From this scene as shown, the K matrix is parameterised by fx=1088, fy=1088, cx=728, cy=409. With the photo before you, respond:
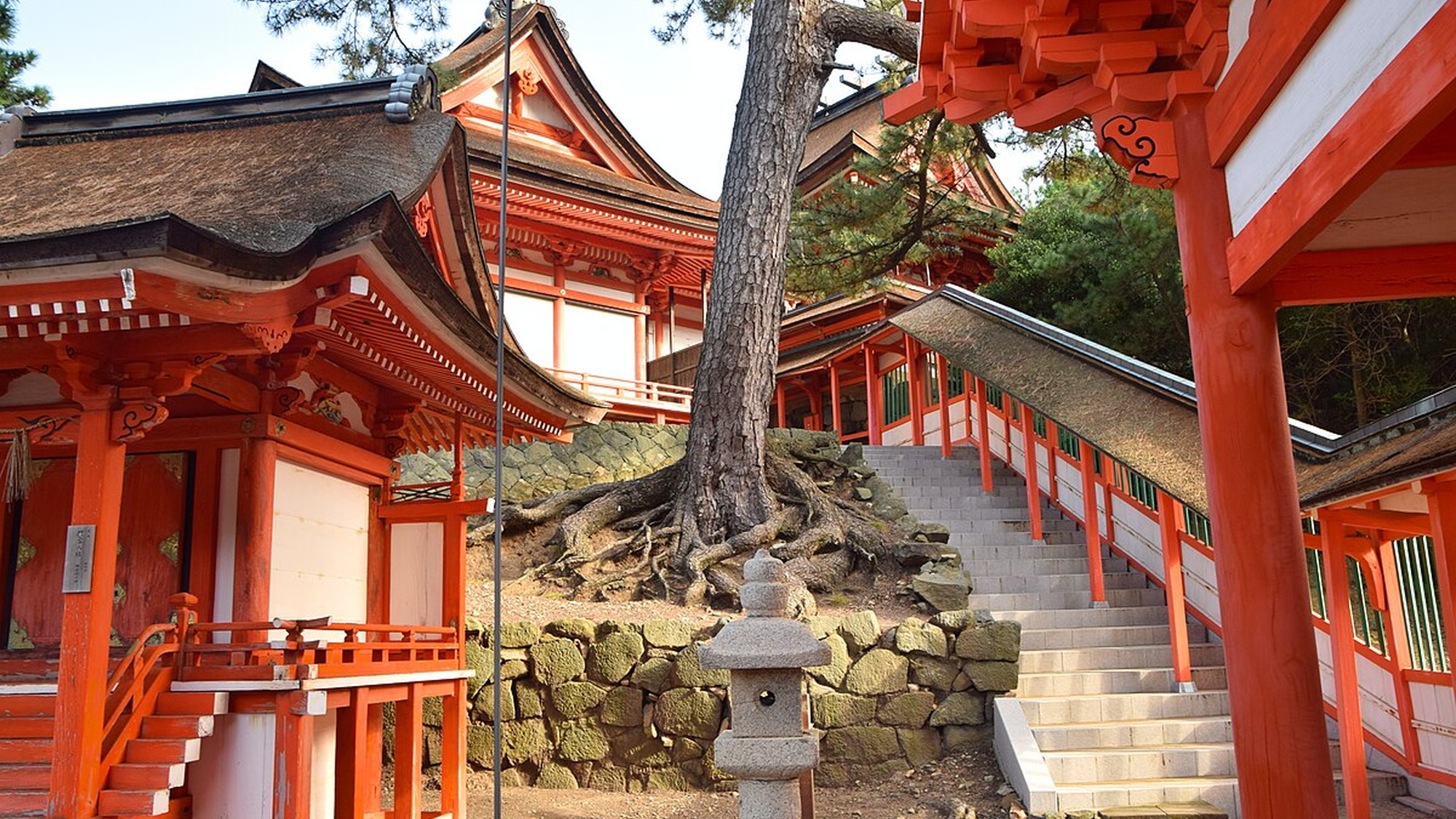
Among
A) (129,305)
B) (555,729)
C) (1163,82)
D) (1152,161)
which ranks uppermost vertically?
(1163,82)

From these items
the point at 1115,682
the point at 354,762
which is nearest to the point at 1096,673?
the point at 1115,682

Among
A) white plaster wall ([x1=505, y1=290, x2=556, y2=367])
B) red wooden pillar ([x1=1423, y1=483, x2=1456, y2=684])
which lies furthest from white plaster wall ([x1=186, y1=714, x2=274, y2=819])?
white plaster wall ([x1=505, y1=290, x2=556, y2=367])

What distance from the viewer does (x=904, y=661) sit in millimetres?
8641

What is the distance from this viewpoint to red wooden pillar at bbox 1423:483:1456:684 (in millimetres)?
6105

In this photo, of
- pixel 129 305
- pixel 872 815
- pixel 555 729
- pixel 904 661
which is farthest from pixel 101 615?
pixel 904 661

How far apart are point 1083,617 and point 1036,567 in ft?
3.85

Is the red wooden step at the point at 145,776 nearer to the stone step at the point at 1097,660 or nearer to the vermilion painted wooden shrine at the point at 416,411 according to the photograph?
the vermilion painted wooden shrine at the point at 416,411

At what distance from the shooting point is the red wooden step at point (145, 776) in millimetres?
5375

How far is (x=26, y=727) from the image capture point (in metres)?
5.80

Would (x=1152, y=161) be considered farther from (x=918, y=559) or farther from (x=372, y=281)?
(x=918, y=559)

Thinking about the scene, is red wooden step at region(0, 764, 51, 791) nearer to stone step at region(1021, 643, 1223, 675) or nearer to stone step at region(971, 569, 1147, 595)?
stone step at region(1021, 643, 1223, 675)

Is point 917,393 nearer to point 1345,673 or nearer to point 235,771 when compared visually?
point 1345,673

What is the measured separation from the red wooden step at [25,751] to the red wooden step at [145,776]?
19.7 inches

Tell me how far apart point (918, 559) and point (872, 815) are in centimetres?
309
